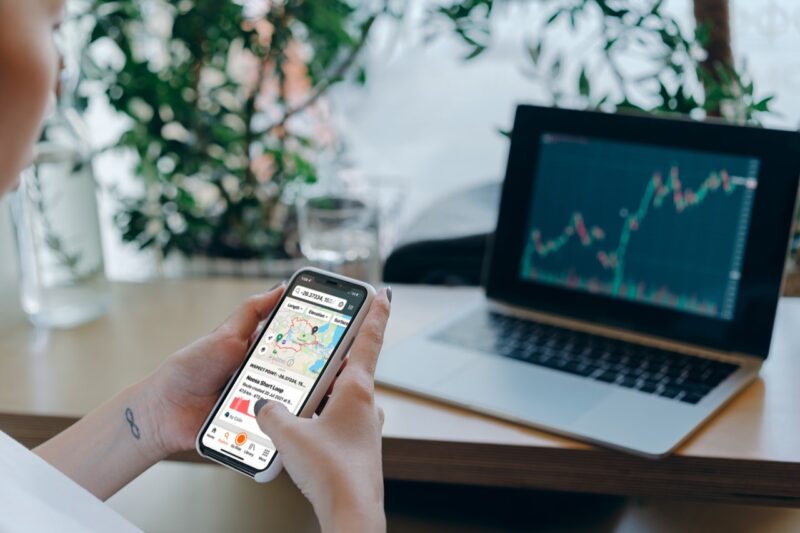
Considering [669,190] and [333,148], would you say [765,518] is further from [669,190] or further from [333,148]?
[333,148]

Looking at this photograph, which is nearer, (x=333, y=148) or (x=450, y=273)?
(x=450, y=273)

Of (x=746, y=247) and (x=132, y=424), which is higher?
(x=746, y=247)

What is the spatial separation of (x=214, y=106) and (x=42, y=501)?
3.14ft

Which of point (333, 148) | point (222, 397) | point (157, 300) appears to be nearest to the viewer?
point (222, 397)

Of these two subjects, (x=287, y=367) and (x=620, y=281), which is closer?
(x=287, y=367)

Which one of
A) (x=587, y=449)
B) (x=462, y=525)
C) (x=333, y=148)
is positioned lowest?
(x=462, y=525)

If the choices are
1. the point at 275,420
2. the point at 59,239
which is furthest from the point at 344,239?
the point at 275,420

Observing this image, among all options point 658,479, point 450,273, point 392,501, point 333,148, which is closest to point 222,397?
point 392,501

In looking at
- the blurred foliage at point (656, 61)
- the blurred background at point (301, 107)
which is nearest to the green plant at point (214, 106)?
the blurred background at point (301, 107)

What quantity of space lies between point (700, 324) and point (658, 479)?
0.24 m

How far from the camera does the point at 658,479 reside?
2.74 feet

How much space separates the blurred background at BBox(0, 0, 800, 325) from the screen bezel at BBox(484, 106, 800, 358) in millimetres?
120

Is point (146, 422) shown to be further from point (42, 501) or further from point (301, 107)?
point (301, 107)

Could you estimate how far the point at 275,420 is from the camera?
678mm
